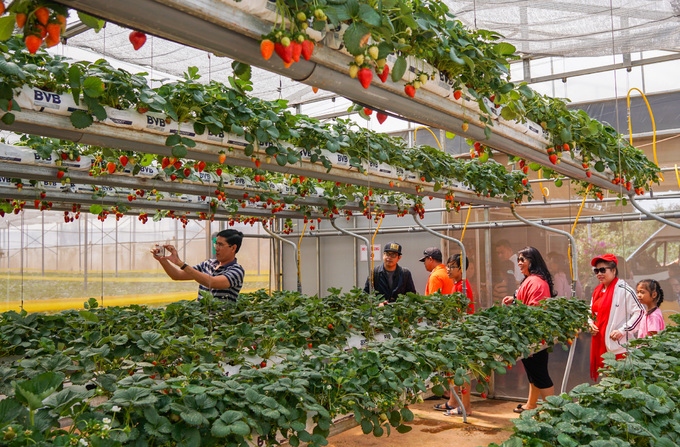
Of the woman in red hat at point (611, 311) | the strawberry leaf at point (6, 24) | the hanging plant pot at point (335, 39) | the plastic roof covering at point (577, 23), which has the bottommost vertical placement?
the woman in red hat at point (611, 311)

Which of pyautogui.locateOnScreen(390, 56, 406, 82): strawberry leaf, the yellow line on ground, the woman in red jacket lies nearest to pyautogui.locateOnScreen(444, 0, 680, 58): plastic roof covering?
pyautogui.locateOnScreen(390, 56, 406, 82): strawberry leaf

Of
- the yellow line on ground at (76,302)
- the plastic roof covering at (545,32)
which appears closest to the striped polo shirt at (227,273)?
the yellow line on ground at (76,302)

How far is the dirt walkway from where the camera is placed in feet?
16.3

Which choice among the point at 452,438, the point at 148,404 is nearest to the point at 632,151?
the point at 452,438

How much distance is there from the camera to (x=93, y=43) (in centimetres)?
488

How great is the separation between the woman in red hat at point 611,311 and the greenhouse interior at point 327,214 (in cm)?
3

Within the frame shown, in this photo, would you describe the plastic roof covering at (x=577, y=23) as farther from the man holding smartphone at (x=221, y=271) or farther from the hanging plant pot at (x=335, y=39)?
the man holding smartphone at (x=221, y=271)

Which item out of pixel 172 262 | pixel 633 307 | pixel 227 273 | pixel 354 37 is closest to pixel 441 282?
pixel 633 307

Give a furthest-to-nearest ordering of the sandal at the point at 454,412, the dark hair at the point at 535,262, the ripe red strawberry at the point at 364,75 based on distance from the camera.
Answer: the sandal at the point at 454,412 → the dark hair at the point at 535,262 → the ripe red strawberry at the point at 364,75

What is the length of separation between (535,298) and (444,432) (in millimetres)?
1463

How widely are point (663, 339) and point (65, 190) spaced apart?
467 centimetres

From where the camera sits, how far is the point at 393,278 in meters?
6.29

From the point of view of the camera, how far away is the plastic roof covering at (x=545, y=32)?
3.28 m

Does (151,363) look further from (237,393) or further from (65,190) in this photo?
(65,190)
